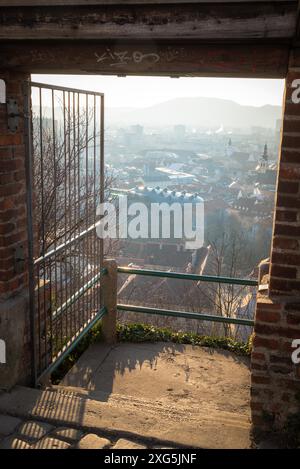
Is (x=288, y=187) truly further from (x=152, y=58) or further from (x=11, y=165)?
(x=11, y=165)

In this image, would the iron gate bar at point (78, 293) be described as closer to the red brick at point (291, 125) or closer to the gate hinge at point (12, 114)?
the gate hinge at point (12, 114)

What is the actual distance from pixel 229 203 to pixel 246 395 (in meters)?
18.8

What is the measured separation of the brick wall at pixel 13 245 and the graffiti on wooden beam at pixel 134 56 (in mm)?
724

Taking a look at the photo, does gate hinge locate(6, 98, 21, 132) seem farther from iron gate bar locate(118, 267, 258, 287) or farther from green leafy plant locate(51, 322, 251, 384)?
green leafy plant locate(51, 322, 251, 384)

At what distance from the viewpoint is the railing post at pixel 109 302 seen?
4777mm

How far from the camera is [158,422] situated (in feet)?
9.98

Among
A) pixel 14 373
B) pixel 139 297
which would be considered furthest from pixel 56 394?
pixel 139 297

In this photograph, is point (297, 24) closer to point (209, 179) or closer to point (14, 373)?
point (14, 373)

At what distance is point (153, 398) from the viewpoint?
3955 mm

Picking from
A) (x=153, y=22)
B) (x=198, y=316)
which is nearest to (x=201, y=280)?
(x=198, y=316)

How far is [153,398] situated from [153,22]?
3.07 meters

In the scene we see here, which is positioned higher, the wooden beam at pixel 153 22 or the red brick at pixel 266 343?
the wooden beam at pixel 153 22

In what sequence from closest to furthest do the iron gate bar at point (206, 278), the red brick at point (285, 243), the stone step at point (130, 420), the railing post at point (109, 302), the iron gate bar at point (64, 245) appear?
the red brick at point (285, 243) < the stone step at point (130, 420) < the iron gate bar at point (64, 245) < the iron gate bar at point (206, 278) < the railing post at point (109, 302)

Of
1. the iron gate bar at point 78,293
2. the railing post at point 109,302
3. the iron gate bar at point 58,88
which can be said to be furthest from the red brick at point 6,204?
the railing post at point 109,302
